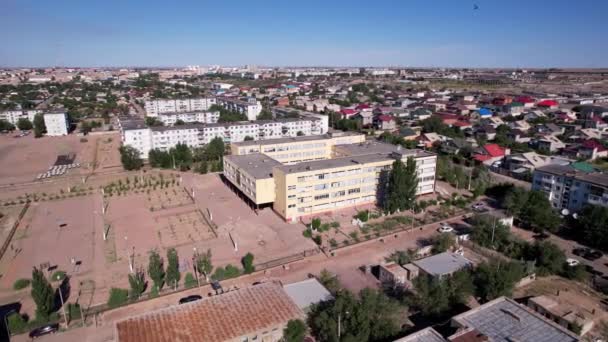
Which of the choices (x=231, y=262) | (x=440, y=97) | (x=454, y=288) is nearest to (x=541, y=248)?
(x=454, y=288)

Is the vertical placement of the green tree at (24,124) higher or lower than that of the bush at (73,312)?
higher

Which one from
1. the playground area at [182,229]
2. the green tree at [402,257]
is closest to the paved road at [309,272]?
the green tree at [402,257]

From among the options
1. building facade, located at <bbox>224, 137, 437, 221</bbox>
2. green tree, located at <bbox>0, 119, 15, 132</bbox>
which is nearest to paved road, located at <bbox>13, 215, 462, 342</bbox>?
building facade, located at <bbox>224, 137, 437, 221</bbox>

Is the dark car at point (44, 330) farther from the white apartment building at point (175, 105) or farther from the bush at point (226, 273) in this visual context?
the white apartment building at point (175, 105)

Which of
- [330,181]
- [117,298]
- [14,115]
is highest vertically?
Answer: [14,115]

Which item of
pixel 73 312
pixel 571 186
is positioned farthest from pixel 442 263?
pixel 73 312

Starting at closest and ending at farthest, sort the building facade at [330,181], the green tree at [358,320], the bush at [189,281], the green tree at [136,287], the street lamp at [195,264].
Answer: the green tree at [358,320] < the green tree at [136,287] < the bush at [189,281] < the street lamp at [195,264] < the building facade at [330,181]

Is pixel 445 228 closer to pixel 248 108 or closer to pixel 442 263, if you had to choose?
pixel 442 263
